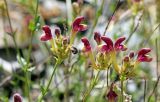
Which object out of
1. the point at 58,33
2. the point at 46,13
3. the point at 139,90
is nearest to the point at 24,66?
the point at 58,33

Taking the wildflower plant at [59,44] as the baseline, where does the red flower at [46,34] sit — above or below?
above

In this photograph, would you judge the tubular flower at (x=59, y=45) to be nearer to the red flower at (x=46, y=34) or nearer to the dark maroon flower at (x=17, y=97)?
the red flower at (x=46, y=34)

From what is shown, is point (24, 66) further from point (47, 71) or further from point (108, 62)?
point (47, 71)

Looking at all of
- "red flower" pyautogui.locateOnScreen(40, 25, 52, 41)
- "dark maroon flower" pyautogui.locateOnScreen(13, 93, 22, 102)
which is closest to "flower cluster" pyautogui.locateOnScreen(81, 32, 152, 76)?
"red flower" pyautogui.locateOnScreen(40, 25, 52, 41)

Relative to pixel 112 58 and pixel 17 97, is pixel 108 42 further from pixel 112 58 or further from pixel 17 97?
pixel 17 97

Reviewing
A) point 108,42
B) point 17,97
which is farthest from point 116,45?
point 17,97

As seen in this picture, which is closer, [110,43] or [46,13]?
[110,43]

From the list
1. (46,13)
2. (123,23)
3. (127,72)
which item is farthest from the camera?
(46,13)

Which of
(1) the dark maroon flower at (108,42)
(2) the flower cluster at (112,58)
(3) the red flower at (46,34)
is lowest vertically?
(2) the flower cluster at (112,58)

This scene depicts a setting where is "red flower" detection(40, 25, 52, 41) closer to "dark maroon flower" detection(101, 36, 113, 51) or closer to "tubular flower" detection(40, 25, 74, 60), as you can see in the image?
"tubular flower" detection(40, 25, 74, 60)

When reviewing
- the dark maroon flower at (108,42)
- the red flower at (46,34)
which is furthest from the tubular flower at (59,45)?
the dark maroon flower at (108,42)

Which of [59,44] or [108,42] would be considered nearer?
[108,42]
